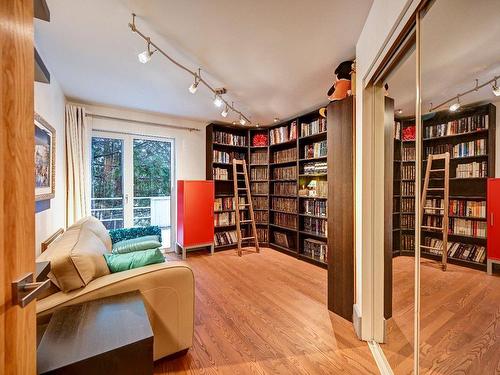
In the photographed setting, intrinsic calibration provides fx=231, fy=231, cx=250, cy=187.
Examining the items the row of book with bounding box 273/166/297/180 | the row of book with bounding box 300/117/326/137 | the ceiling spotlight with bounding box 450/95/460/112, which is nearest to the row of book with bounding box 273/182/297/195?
the row of book with bounding box 273/166/297/180

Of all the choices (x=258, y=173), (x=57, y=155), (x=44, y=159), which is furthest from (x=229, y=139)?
(x=44, y=159)

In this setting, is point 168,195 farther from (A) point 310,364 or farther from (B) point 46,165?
(A) point 310,364

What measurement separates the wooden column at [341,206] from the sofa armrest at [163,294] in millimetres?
1294

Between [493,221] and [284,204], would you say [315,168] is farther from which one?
[493,221]

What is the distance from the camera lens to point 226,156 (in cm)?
442

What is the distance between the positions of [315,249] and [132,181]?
3.15 m

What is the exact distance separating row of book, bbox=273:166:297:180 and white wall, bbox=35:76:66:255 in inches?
129

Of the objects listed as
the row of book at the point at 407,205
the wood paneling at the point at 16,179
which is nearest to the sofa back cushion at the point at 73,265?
the wood paneling at the point at 16,179

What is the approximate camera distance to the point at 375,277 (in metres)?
1.69

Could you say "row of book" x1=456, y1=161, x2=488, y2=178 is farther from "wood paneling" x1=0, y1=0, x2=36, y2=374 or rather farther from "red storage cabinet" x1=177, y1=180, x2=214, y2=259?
"red storage cabinet" x1=177, y1=180, x2=214, y2=259

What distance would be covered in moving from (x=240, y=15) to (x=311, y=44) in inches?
25.7

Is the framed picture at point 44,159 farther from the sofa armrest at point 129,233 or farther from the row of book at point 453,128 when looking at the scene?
the row of book at point 453,128

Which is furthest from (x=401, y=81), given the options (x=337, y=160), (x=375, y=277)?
(x=375, y=277)

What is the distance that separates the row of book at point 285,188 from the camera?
4.07 meters
